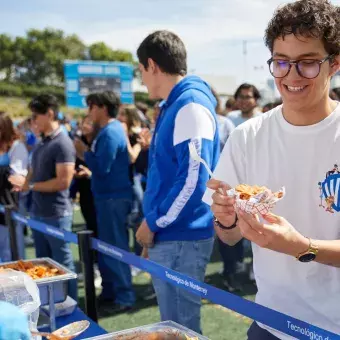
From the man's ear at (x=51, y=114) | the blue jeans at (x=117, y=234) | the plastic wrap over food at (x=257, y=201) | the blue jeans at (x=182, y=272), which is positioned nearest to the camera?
the plastic wrap over food at (x=257, y=201)

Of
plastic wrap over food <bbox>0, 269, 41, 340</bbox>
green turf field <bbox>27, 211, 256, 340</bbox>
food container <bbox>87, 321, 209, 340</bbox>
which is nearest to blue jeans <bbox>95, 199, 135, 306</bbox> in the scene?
green turf field <bbox>27, 211, 256, 340</bbox>

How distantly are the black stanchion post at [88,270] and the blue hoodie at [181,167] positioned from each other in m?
0.40

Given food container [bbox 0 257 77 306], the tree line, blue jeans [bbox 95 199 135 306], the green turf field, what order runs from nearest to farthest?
1. food container [bbox 0 257 77 306]
2. the green turf field
3. blue jeans [bbox 95 199 135 306]
4. the tree line

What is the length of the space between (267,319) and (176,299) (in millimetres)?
1034

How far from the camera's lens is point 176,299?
2.61 meters

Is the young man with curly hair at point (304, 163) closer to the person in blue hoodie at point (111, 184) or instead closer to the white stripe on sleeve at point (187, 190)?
the white stripe on sleeve at point (187, 190)

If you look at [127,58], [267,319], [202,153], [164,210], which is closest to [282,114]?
[267,319]

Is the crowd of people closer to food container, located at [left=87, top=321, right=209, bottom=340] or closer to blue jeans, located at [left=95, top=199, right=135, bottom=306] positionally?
blue jeans, located at [left=95, top=199, right=135, bottom=306]

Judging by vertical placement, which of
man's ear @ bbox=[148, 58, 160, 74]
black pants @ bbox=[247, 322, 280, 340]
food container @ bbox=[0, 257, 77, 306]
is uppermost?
man's ear @ bbox=[148, 58, 160, 74]

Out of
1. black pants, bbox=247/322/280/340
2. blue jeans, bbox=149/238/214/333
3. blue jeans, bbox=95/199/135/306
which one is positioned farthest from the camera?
blue jeans, bbox=95/199/135/306

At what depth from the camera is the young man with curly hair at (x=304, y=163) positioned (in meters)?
1.54

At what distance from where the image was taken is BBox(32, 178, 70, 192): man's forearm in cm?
415

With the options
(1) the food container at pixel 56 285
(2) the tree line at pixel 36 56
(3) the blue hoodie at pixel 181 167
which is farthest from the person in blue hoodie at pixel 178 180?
(2) the tree line at pixel 36 56

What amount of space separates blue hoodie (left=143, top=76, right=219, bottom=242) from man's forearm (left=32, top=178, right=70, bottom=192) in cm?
161
